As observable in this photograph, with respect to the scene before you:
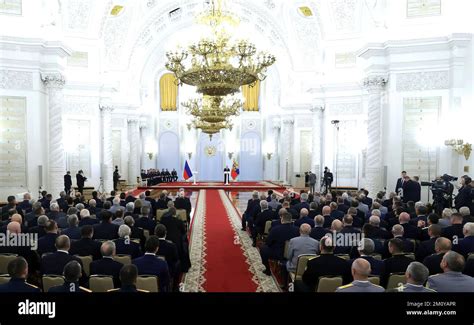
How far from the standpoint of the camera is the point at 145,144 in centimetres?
3059

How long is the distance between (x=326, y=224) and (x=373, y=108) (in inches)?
294

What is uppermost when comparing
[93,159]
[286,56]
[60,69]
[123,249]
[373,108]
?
[286,56]

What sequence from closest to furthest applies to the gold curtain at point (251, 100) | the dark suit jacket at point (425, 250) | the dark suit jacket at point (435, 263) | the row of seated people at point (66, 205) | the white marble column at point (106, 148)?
the dark suit jacket at point (435, 263) → the dark suit jacket at point (425, 250) → the row of seated people at point (66, 205) → the white marble column at point (106, 148) → the gold curtain at point (251, 100)

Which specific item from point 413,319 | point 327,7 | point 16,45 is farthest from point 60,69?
point 413,319

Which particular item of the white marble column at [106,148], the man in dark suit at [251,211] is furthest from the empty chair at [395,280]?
the white marble column at [106,148]

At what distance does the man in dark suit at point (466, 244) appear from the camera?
5086 millimetres

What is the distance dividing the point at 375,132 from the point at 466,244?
870 cm

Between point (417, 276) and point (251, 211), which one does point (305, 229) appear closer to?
point (417, 276)

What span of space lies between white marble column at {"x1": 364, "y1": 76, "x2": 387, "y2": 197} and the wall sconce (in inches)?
79.0

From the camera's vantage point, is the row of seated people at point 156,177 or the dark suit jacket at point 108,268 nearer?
the dark suit jacket at point 108,268

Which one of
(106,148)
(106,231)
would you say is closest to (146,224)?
(106,231)

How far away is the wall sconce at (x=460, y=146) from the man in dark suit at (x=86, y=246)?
35.2ft

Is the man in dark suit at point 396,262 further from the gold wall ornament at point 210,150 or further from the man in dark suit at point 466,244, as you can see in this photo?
the gold wall ornament at point 210,150

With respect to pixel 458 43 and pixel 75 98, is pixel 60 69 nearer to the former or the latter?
pixel 75 98
